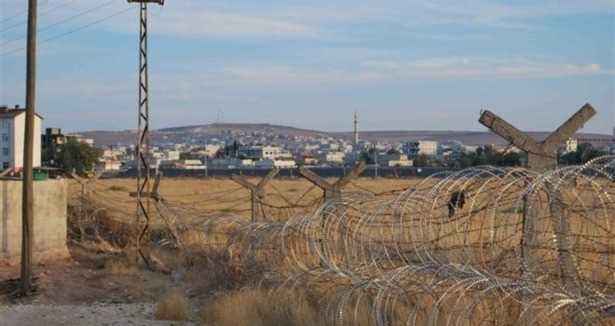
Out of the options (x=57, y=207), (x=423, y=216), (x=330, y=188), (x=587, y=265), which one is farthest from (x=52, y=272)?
(x=587, y=265)

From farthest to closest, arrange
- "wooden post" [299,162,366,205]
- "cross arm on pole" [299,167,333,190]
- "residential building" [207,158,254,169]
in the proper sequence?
"residential building" [207,158,254,169], "cross arm on pole" [299,167,333,190], "wooden post" [299,162,366,205]

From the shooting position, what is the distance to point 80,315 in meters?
15.5

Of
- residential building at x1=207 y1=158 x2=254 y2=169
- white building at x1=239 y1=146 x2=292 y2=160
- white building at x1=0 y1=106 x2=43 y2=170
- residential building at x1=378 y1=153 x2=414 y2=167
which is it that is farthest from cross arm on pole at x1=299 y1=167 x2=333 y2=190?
white building at x1=239 y1=146 x2=292 y2=160

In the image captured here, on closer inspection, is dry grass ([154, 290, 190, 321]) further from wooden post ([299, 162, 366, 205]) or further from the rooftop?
the rooftop

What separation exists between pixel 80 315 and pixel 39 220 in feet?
20.0

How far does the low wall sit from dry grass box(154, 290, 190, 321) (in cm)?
628

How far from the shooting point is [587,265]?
12.7 m

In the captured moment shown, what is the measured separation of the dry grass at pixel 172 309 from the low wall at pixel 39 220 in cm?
628

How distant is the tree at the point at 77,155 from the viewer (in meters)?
93.9

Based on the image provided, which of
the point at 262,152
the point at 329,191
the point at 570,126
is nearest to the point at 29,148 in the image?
the point at 329,191

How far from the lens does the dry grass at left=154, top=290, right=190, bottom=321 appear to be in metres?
14.8

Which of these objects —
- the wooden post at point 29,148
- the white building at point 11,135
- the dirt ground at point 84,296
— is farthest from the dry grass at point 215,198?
the white building at point 11,135

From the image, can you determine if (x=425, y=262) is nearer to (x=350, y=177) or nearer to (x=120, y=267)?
(x=350, y=177)

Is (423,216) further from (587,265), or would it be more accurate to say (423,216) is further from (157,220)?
(157,220)
